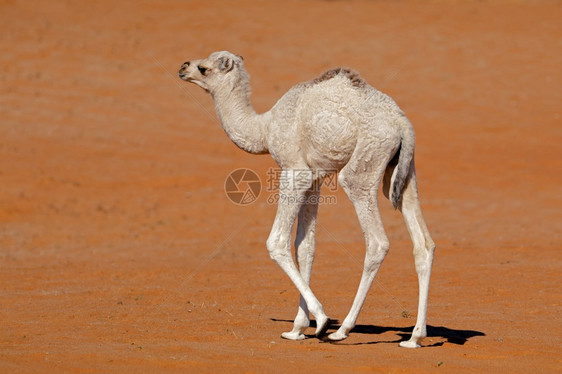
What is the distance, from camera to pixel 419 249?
8.50m

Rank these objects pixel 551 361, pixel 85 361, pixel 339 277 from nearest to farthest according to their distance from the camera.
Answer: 1. pixel 85 361
2. pixel 551 361
3. pixel 339 277

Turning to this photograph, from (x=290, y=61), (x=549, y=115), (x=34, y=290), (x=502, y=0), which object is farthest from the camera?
(x=502, y=0)

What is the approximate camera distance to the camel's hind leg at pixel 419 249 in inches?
331

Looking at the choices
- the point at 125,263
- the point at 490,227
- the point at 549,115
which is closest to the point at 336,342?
the point at 125,263

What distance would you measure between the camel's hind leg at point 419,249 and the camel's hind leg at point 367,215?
36 centimetres

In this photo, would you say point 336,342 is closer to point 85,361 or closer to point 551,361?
point 551,361

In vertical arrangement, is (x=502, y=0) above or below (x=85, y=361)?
above

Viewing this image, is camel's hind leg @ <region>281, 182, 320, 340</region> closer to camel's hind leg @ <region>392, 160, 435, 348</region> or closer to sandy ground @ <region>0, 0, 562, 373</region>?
sandy ground @ <region>0, 0, 562, 373</region>

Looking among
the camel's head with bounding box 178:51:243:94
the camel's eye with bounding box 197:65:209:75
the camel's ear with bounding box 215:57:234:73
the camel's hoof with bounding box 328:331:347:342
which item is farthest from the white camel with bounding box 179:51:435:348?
the camel's eye with bounding box 197:65:209:75

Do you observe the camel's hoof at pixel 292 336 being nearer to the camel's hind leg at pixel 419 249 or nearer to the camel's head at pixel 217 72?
the camel's hind leg at pixel 419 249

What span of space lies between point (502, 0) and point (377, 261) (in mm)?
40433

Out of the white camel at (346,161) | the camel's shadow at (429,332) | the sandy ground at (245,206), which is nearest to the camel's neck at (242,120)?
the white camel at (346,161)

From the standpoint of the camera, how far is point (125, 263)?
1553 cm

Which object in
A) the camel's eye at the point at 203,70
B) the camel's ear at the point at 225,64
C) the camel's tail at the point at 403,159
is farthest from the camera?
the camel's eye at the point at 203,70
